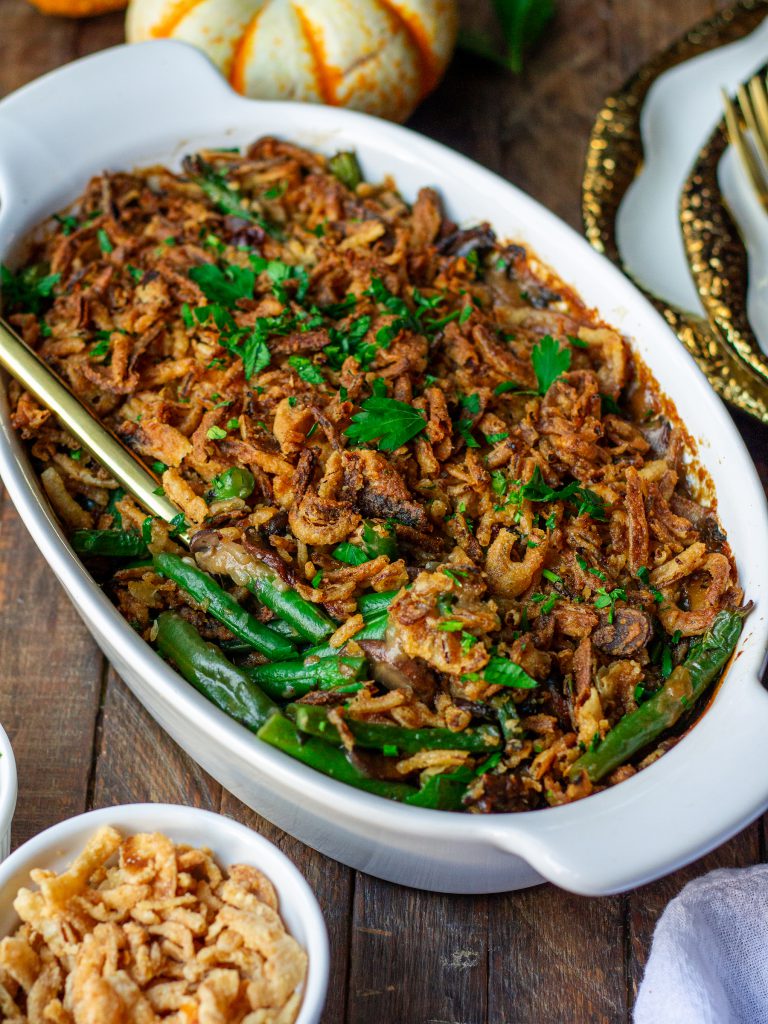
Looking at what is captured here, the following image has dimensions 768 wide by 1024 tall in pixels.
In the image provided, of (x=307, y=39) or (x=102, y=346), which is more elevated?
(x=307, y=39)

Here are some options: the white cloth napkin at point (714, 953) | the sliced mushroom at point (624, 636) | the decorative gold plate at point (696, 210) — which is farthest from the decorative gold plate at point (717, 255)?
the white cloth napkin at point (714, 953)

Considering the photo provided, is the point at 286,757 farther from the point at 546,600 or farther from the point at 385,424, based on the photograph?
the point at 385,424

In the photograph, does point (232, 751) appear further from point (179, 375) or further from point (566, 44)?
point (566, 44)

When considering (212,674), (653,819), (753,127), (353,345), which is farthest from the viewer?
(753,127)

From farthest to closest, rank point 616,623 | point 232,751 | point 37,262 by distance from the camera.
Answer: point 37,262 → point 616,623 → point 232,751

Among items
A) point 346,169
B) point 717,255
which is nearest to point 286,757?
point 346,169

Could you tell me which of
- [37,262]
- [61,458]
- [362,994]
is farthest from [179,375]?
[362,994]

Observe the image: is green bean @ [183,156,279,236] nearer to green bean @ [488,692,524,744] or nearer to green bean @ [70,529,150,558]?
green bean @ [70,529,150,558]
